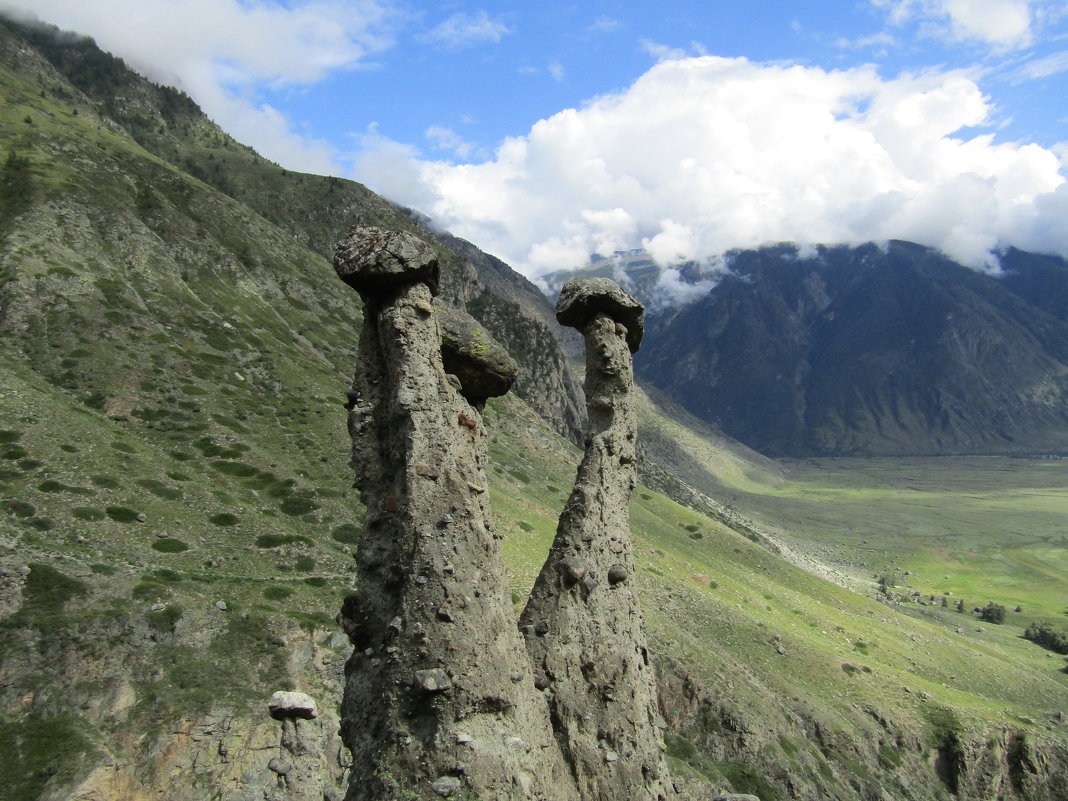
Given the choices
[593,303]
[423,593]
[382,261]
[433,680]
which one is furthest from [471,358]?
[433,680]

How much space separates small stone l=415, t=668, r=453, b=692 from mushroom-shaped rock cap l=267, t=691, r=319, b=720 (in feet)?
53.8

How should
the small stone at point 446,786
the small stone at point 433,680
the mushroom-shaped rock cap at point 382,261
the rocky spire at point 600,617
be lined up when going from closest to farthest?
1. the small stone at point 446,786
2. the small stone at point 433,680
3. the rocky spire at point 600,617
4. the mushroom-shaped rock cap at point 382,261

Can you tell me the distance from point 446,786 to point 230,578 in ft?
109

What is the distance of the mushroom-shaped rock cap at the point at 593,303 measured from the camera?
18312 mm

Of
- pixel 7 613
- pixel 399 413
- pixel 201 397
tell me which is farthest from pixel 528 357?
pixel 399 413

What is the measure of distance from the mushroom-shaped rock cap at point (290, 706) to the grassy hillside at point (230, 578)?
6.22 feet

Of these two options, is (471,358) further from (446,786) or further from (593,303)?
(446,786)

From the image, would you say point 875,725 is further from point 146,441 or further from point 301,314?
point 301,314

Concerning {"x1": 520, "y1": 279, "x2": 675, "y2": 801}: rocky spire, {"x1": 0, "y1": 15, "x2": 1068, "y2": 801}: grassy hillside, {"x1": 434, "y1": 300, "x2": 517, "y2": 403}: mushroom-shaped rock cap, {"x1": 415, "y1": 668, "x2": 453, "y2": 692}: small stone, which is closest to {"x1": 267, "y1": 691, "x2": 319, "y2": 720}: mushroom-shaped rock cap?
{"x1": 0, "y1": 15, "x2": 1068, "y2": 801}: grassy hillside

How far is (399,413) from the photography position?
13695mm

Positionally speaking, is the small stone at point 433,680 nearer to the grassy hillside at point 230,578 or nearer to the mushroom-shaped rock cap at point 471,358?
the mushroom-shaped rock cap at point 471,358

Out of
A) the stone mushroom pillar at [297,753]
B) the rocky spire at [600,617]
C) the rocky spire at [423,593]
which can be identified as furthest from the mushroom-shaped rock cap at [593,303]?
the stone mushroom pillar at [297,753]

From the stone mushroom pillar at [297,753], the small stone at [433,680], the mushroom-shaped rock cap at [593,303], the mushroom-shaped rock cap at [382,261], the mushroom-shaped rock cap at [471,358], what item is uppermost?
the mushroom-shaped rock cap at [593,303]

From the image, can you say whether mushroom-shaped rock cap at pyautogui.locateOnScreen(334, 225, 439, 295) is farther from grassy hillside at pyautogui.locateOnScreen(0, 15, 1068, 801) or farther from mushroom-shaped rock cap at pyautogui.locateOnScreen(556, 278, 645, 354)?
grassy hillside at pyautogui.locateOnScreen(0, 15, 1068, 801)
